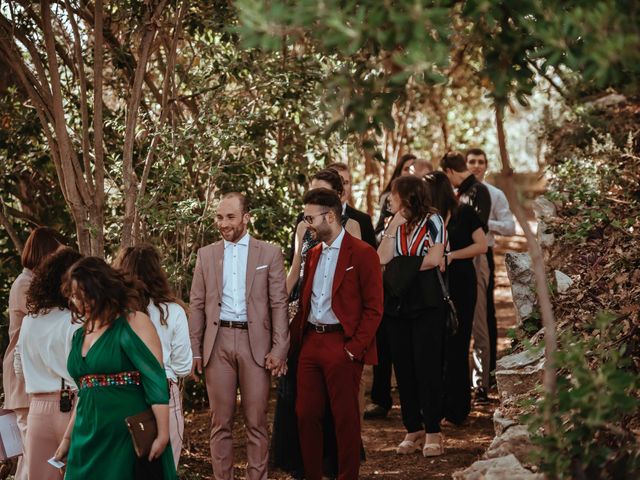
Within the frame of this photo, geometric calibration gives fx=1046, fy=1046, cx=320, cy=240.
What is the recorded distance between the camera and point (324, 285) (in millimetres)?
6984

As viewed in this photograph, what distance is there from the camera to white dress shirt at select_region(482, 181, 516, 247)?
32.8 ft

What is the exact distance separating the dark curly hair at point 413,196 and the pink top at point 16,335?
2.80m

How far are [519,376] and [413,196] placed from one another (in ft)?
5.12

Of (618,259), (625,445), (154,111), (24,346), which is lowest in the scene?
(625,445)

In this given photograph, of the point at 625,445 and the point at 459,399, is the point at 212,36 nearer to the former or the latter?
the point at 459,399

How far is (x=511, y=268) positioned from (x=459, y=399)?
125 cm

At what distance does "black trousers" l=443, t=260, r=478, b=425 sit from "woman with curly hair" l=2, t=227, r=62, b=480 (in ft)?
12.1

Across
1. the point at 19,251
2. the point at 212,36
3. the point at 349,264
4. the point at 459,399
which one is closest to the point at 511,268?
the point at 459,399

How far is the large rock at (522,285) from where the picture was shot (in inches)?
354

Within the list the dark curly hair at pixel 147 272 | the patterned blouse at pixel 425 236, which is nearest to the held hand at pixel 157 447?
the dark curly hair at pixel 147 272

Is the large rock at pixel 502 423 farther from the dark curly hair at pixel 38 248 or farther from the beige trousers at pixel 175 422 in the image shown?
the dark curly hair at pixel 38 248

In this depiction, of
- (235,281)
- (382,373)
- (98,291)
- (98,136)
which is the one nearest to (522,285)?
(382,373)

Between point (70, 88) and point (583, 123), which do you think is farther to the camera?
point (583, 123)

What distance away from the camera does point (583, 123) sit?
13555mm
